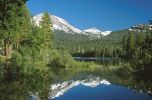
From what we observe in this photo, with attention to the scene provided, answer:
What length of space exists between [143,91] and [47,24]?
77595 mm

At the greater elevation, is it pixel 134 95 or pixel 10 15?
pixel 10 15

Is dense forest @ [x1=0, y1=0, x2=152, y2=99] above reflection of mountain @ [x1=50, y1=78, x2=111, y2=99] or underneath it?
above

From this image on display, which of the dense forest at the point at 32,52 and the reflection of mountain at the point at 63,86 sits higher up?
Result: the dense forest at the point at 32,52

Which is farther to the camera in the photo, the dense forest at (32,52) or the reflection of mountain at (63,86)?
the dense forest at (32,52)

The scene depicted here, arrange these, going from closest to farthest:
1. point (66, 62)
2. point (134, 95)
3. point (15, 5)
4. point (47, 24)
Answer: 1. point (134, 95)
2. point (15, 5)
3. point (66, 62)
4. point (47, 24)

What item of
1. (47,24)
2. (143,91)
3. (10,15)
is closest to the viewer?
(143,91)

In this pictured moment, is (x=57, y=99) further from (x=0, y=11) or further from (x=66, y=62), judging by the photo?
(x=66, y=62)

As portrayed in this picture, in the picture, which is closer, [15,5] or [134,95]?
Result: [134,95]

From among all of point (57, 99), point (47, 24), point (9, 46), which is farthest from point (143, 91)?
point (47, 24)

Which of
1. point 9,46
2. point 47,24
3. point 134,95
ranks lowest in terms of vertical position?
point 134,95

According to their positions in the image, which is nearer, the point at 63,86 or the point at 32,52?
the point at 63,86

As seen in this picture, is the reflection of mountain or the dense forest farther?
the dense forest

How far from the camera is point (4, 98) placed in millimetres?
25641

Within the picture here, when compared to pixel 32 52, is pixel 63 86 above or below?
below
